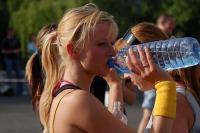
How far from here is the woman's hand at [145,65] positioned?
2.82 meters

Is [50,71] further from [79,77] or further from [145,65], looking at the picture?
[145,65]

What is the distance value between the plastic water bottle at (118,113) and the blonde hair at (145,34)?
39cm

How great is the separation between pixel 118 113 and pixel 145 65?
84cm

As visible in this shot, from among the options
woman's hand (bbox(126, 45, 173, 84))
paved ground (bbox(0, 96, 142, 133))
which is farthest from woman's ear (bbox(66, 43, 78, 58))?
paved ground (bbox(0, 96, 142, 133))

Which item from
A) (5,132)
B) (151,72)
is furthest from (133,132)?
(5,132)

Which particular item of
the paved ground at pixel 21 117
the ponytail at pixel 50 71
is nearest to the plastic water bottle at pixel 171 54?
the ponytail at pixel 50 71

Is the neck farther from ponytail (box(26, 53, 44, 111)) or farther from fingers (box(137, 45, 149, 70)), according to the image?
ponytail (box(26, 53, 44, 111))

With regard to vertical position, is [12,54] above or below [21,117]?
below

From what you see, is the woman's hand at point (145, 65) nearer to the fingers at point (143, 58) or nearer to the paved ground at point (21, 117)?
the fingers at point (143, 58)

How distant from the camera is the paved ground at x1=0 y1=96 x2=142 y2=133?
10935 millimetres

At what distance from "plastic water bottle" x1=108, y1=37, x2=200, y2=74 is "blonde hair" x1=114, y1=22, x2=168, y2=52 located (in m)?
0.58

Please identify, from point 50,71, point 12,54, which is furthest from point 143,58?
point 12,54

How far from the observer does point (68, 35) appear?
303cm

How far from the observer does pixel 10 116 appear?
1268 centimetres
